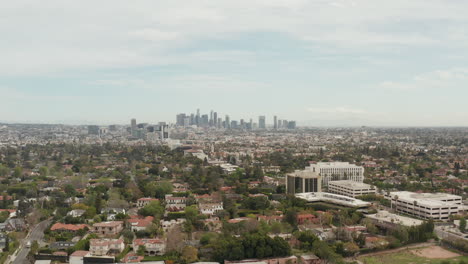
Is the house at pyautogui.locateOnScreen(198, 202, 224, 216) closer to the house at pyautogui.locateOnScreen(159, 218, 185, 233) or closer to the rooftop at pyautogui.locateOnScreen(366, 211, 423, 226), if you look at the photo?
the house at pyautogui.locateOnScreen(159, 218, 185, 233)

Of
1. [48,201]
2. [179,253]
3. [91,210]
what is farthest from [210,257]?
[48,201]

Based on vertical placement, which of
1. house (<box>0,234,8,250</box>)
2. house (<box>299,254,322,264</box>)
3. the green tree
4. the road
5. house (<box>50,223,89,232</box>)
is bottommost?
the road

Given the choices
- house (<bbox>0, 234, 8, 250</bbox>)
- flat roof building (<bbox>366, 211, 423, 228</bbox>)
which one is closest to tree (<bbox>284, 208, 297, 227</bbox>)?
flat roof building (<bbox>366, 211, 423, 228</bbox>)

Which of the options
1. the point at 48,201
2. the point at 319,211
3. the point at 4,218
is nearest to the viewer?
the point at 4,218

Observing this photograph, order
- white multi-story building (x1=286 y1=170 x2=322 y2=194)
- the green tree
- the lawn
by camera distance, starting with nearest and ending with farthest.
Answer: the lawn < the green tree < white multi-story building (x1=286 y1=170 x2=322 y2=194)

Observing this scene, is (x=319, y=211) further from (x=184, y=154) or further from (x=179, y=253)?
(x=184, y=154)

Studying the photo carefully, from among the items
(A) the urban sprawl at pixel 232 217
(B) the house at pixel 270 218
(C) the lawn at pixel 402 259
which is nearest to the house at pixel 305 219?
(A) the urban sprawl at pixel 232 217

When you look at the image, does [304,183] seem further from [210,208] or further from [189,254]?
[189,254]
